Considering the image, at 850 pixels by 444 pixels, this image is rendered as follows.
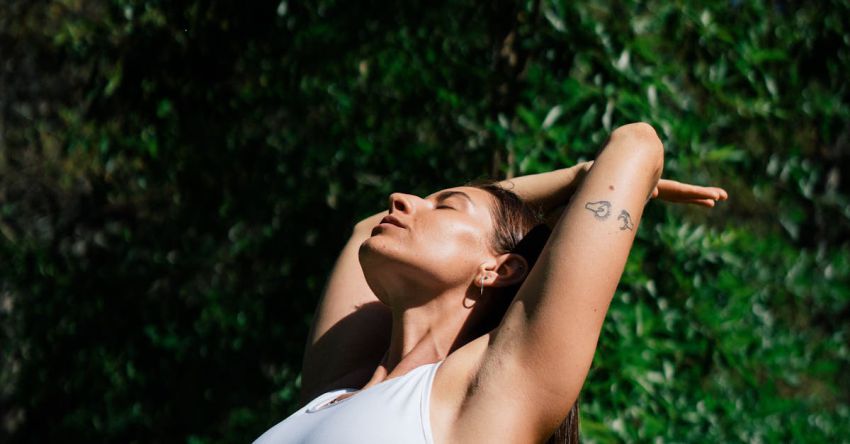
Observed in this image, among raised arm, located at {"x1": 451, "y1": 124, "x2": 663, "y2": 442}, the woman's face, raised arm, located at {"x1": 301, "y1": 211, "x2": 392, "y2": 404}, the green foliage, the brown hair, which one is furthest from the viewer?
the green foliage

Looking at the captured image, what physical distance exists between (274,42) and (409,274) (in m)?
1.74

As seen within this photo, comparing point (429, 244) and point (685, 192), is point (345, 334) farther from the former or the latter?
point (685, 192)

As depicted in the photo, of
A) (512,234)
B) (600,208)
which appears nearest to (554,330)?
(600,208)

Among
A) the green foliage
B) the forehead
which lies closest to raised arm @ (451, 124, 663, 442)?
the forehead

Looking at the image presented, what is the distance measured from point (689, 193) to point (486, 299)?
1.68ft

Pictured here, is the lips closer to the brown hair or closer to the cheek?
the cheek

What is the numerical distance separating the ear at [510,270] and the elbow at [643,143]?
0.36 metres

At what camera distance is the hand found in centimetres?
215

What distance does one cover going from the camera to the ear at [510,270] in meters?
2.08

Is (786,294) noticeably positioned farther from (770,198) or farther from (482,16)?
(482,16)

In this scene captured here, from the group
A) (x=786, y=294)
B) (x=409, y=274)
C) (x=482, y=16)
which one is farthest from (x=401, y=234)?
(x=786, y=294)

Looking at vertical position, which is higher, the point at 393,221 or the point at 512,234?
the point at 393,221

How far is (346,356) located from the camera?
231cm

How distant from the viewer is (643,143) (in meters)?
1.86
